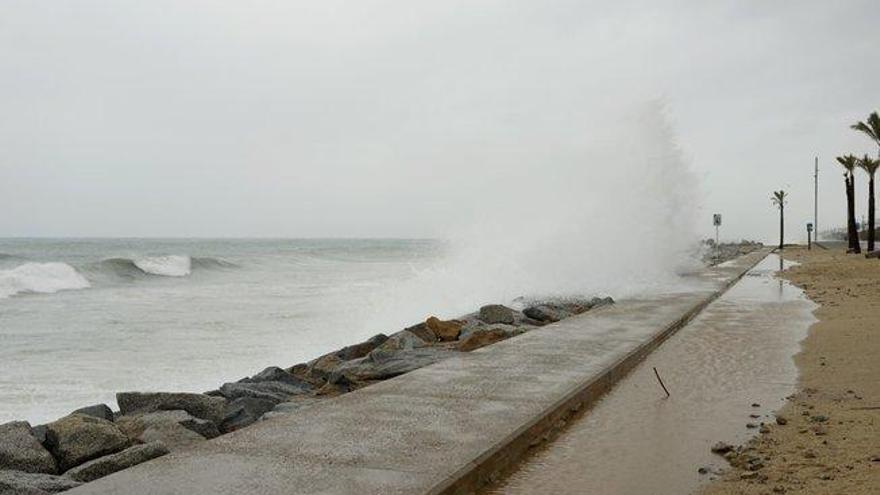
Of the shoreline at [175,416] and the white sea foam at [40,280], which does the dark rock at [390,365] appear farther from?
the white sea foam at [40,280]

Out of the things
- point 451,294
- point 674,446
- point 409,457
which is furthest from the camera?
point 451,294

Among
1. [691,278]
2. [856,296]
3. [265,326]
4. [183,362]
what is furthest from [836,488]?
[691,278]

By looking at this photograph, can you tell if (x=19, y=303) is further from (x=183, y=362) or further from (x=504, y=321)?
(x=504, y=321)

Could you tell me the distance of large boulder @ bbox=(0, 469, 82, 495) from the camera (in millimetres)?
4254

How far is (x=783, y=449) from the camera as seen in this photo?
5.15 metres

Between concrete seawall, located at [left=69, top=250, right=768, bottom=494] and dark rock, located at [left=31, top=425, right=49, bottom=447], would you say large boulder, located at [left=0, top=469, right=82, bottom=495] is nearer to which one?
concrete seawall, located at [left=69, top=250, right=768, bottom=494]

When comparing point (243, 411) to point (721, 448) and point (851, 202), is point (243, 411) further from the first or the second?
point (851, 202)

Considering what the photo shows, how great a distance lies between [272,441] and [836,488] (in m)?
3.36

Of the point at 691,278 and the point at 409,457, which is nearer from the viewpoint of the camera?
the point at 409,457

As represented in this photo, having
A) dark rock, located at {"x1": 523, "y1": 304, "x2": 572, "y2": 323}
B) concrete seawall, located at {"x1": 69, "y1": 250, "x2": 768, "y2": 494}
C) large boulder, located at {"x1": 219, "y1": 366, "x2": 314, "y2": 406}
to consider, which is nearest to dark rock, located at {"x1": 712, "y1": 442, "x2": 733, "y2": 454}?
concrete seawall, located at {"x1": 69, "y1": 250, "x2": 768, "y2": 494}

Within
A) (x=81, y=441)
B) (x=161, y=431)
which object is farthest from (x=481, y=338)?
(x=81, y=441)

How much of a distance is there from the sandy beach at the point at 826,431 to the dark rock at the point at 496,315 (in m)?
4.57

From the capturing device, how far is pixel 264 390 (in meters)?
7.75

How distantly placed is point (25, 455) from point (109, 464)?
684 millimetres
